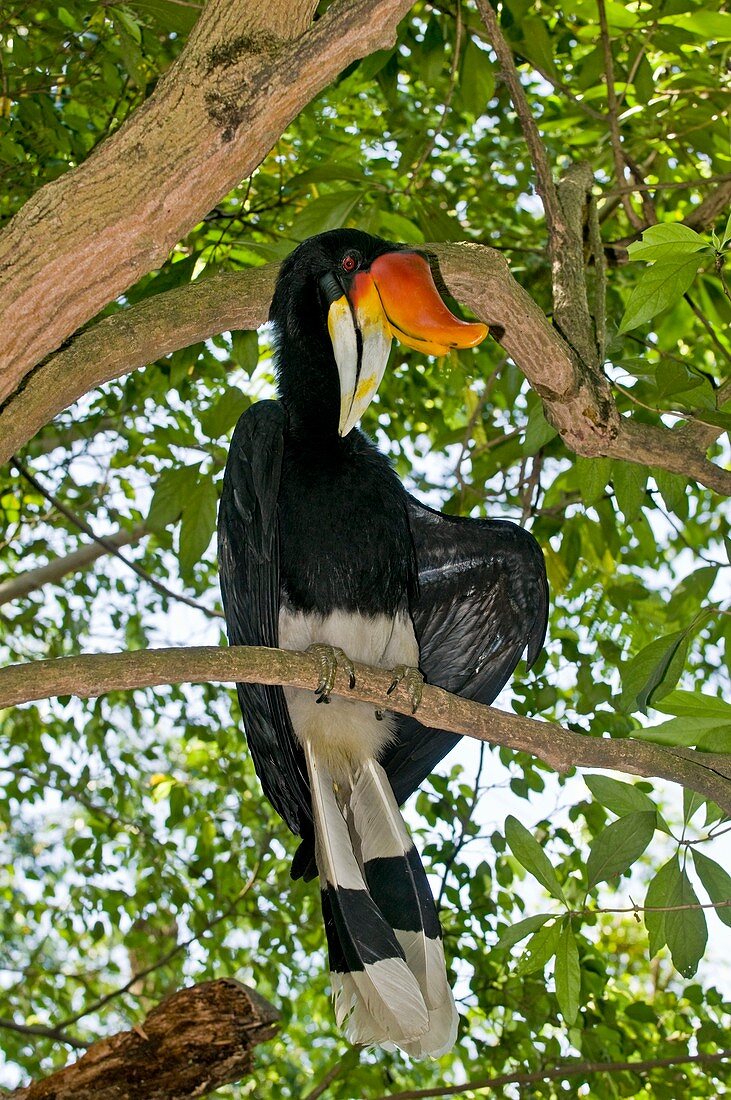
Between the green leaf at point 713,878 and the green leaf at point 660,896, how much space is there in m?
0.04

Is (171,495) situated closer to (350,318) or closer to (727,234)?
(350,318)

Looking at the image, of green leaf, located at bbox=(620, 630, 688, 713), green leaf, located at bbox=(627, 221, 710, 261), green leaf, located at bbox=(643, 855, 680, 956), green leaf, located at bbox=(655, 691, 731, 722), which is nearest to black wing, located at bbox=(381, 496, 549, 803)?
green leaf, located at bbox=(620, 630, 688, 713)

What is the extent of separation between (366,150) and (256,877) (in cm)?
290

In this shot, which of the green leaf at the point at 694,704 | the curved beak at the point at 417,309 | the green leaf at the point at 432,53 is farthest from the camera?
the green leaf at the point at 432,53

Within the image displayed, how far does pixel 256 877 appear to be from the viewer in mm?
3936

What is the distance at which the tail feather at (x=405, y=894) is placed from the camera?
2354 mm

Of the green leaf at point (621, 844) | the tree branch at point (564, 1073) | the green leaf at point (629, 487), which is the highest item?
the green leaf at point (629, 487)

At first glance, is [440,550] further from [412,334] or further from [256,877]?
[256,877]

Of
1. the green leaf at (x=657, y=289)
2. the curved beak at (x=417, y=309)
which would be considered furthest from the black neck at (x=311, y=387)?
the green leaf at (x=657, y=289)

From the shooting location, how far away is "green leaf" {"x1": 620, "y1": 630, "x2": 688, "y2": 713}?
2.18m

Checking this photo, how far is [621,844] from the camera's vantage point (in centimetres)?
207

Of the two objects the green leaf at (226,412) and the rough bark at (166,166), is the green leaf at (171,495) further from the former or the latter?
the rough bark at (166,166)

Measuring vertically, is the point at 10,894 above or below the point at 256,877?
above

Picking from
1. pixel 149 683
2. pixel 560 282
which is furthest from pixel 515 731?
pixel 560 282
